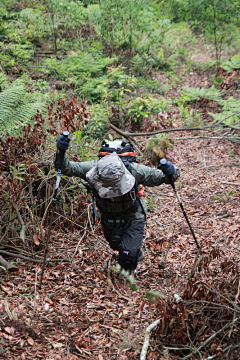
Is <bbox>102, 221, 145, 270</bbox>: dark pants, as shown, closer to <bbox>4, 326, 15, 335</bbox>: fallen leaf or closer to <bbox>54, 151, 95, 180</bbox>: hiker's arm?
<bbox>54, 151, 95, 180</bbox>: hiker's arm

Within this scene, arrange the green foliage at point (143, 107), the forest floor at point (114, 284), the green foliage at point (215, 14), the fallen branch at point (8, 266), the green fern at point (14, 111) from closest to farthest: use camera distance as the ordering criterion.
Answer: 1. the forest floor at point (114, 284)
2. the fallen branch at point (8, 266)
3. the green fern at point (14, 111)
4. the green foliage at point (143, 107)
5. the green foliage at point (215, 14)

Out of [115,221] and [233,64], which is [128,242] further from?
[233,64]

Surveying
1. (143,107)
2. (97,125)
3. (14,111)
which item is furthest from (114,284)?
(143,107)

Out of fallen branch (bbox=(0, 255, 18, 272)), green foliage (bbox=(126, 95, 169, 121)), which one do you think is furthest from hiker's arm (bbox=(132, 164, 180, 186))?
green foliage (bbox=(126, 95, 169, 121))

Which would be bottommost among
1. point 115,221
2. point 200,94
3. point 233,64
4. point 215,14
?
point 115,221

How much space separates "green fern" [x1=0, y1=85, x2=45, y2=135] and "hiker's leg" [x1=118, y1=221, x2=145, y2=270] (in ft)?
8.66

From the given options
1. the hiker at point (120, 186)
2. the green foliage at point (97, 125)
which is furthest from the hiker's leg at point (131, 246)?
the green foliage at point (97, 125)

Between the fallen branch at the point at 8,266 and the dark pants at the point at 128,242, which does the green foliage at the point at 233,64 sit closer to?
the dark pants at the point at 128,242

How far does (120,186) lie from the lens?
3795 millimetres

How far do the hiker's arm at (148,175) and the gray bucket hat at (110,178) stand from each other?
0.24m

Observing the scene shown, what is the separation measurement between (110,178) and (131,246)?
110 cm

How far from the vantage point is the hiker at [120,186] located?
3.77 meters

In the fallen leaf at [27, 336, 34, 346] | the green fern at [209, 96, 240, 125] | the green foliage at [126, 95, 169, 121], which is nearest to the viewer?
the fallen leaf at [27, 336, 34, 346]

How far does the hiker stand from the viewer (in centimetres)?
377
